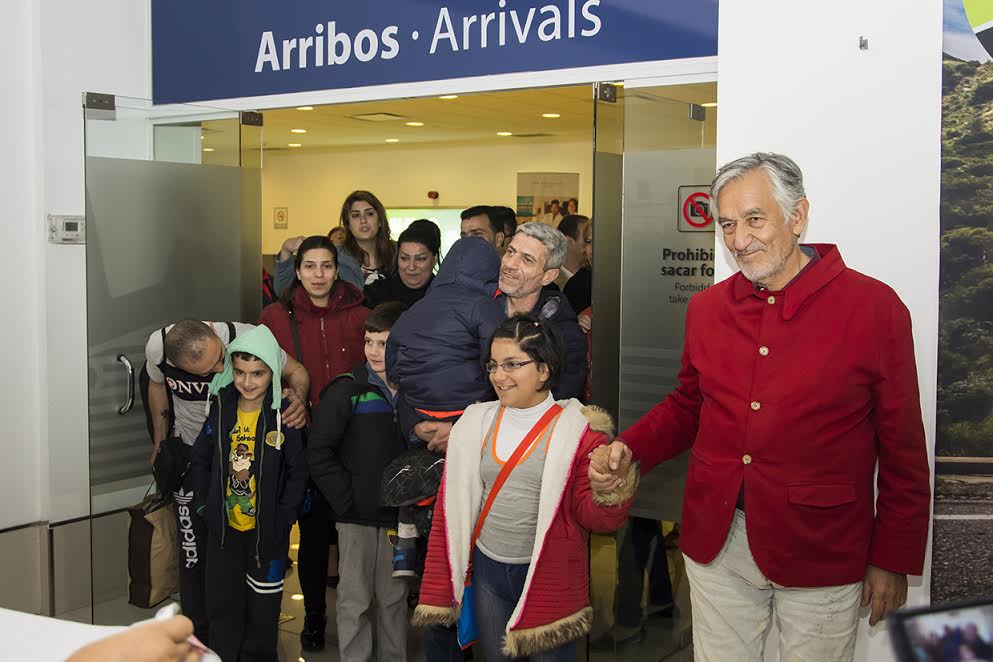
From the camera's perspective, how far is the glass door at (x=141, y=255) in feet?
16.5

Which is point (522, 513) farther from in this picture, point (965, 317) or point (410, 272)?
point (410, 272)

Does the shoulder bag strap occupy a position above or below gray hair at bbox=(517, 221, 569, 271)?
below

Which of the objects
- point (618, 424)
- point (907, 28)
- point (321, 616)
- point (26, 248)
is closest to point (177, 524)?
point (321, 616)

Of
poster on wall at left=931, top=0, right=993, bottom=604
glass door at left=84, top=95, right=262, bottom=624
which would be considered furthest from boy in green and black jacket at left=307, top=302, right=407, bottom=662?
poster on wall at left=931, top=0, right=993, bottom=604

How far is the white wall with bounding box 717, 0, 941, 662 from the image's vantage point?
118 inches

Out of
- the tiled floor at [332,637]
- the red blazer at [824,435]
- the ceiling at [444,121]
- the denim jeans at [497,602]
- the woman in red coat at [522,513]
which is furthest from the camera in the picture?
the ceiling at [444,121]

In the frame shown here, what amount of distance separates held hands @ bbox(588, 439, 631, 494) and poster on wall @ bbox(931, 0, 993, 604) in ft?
2.96

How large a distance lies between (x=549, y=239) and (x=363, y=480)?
1.17m

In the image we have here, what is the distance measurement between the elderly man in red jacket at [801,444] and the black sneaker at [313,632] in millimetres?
2536

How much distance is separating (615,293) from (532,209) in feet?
19.8

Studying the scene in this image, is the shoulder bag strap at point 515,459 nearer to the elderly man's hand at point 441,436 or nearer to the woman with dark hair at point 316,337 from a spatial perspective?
the elderly man's hand at point 441,436

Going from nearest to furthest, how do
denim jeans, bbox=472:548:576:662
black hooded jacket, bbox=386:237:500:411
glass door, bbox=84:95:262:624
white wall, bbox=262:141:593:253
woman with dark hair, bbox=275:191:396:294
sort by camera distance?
denim jeans, bbox=472:548:576:662 < black hooded jacket, bbox=386:237:500:411 < glass door, bbox=84:95:262:624 < woman with dark hair, bbox=275:191:396:294 < white wall, bbox=262:141:593:253

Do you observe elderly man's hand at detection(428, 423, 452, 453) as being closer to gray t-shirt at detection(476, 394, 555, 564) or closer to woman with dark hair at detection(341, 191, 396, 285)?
gray t-shirt at detection(476, 394, 555, 564)

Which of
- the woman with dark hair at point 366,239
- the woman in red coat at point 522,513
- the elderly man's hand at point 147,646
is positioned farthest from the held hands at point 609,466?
the woman with dark hair at point 366,239
